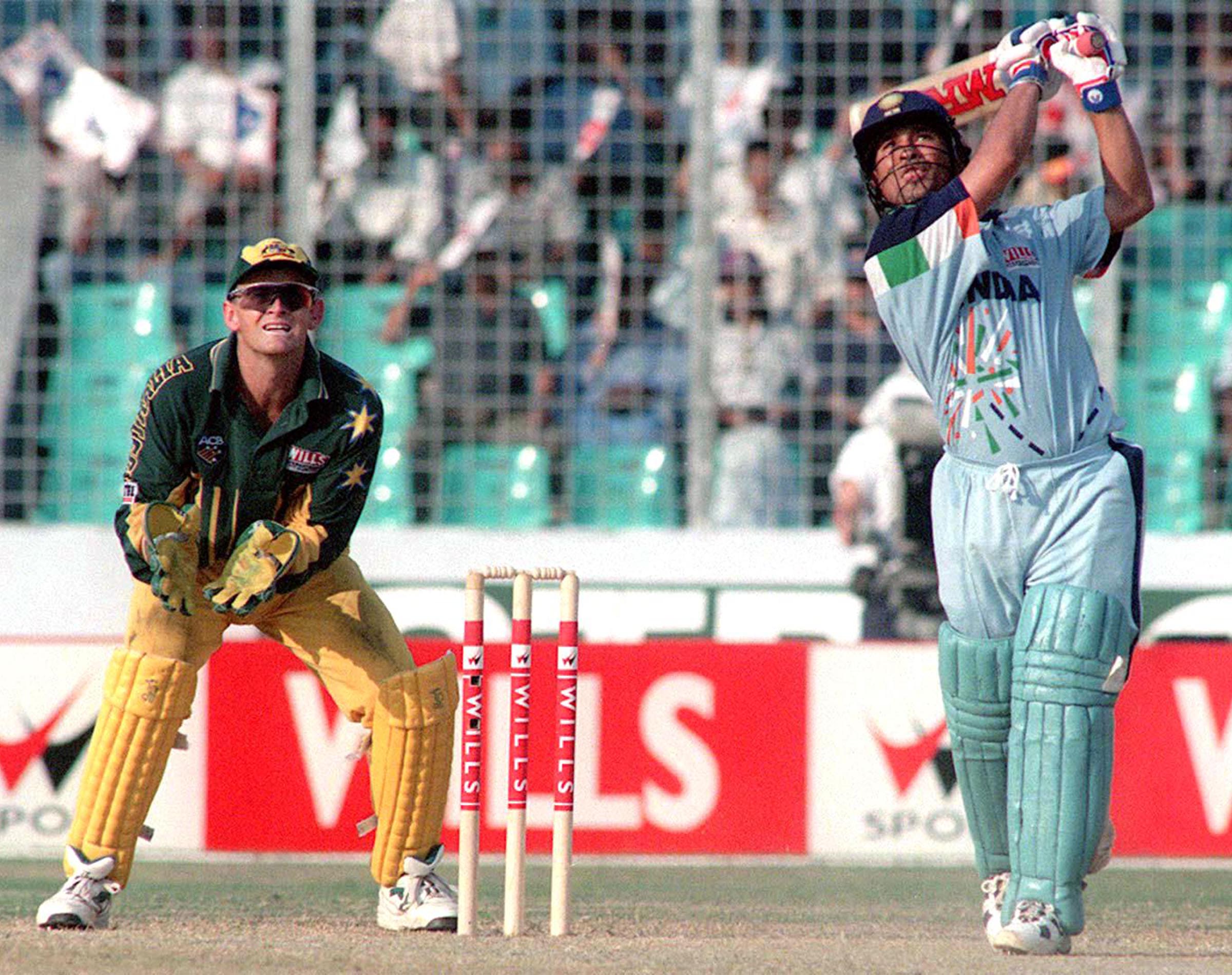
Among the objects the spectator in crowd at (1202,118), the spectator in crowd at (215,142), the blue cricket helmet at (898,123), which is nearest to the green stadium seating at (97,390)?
the spectator in crowd at (215,142)

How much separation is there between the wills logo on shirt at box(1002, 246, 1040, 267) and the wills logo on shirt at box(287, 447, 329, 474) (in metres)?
1.69

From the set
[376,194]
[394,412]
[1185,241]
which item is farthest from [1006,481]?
[376,194]

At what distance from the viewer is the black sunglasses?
5051 millimetres

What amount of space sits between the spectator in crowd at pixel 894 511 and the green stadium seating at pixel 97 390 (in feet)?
9.67

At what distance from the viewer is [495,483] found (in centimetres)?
888

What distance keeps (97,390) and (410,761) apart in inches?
165

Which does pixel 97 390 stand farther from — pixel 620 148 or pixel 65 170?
pixel 620 148

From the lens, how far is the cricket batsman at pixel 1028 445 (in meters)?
4.55

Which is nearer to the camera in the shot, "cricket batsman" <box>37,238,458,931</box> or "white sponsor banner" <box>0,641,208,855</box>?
"cricket batsman" <box>37,238,458,931</box>

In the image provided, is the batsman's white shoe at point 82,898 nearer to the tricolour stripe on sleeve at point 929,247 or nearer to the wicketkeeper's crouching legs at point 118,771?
the wicketkeeper's crouching legs at point 118,771

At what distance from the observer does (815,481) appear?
8.87 m

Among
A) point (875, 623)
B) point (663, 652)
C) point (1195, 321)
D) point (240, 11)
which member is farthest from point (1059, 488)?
point (240, 11)

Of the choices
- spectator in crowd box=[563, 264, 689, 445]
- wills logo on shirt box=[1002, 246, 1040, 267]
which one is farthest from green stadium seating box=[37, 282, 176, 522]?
wills logo on shirt box=[1002, 246, 1040, 267]

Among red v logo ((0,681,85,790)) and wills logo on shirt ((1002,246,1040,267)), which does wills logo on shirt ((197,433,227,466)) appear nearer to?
wills logo on shirt ((1002,246,1040,267))
